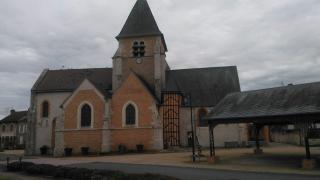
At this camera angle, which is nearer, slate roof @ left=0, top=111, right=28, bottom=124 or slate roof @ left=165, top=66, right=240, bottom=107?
slate roof @ left=165, top=66, right=240, bottom=107

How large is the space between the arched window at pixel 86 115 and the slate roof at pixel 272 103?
17070 mm

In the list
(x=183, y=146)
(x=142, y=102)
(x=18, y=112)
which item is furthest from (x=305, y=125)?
(x=18, y=112)

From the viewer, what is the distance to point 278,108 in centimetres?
2086

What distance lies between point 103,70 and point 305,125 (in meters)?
30.9

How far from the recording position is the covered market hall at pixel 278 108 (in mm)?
19344

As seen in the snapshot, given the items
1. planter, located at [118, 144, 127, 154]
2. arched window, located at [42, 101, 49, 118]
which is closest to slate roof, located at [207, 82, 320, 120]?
planter, located at [118, 144, 127, 154]

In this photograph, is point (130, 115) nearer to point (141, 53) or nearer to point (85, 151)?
point (85, 151)

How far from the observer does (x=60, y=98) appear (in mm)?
43875

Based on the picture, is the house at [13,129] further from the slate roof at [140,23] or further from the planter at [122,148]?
the planter at [122,148]

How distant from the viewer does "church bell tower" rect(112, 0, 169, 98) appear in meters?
41.3

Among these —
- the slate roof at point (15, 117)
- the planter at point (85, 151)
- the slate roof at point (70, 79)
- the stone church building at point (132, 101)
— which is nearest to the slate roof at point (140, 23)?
the stone church building at point (132, 101)

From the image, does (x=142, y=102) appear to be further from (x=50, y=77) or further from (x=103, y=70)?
(x=50, y=77)

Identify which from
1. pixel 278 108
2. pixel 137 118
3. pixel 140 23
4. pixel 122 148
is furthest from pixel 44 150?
pixel 278 108

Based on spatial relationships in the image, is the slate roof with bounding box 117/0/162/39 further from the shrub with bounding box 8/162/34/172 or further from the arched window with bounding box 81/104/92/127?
the shrub with bounding box 8/162/34/172
